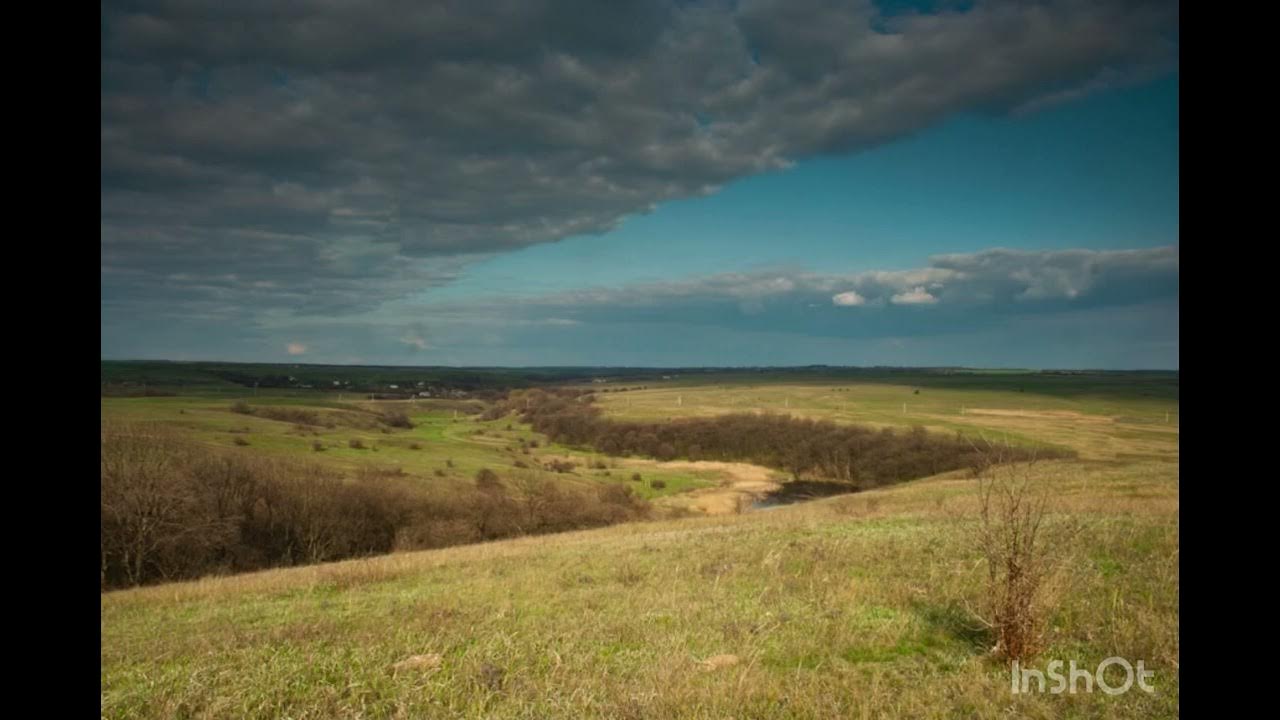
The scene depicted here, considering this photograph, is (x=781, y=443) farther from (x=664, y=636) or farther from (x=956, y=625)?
(x=664, y=636)

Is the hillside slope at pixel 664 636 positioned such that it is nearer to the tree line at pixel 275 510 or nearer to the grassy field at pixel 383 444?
the tree line at pixel 275 510

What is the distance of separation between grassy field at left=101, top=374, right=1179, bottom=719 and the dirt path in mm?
33468

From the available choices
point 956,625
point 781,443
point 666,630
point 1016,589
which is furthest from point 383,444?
point 1016,589

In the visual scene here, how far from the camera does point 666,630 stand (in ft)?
28.3

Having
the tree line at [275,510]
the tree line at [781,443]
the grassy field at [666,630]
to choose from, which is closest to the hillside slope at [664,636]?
the grassy field at [666,630]

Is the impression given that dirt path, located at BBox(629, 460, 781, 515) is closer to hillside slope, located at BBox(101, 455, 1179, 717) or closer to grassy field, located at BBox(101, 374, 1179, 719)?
grassy field, located at BBox(101, 374, 1179, 719)

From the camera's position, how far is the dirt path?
194ft

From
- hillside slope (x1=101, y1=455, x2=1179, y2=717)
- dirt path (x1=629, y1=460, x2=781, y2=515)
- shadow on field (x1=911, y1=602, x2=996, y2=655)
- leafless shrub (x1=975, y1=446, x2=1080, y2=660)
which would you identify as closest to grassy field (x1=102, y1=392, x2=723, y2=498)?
dirt path (x1=629, y1=460, x2=781, y2=515)

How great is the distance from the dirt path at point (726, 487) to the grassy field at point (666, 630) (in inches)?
1318

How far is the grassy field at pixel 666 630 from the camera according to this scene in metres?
6.00
